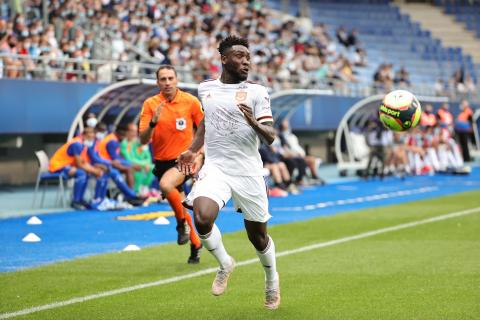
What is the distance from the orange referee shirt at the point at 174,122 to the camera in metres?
11.8

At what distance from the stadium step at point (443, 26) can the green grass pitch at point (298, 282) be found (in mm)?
36919

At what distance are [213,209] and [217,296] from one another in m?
1.11

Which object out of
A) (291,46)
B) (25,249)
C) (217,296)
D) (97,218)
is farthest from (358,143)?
(217,296)

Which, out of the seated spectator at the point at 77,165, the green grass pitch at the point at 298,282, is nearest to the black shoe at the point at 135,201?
the seated spectator at the point at 77,165

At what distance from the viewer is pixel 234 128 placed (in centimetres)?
835

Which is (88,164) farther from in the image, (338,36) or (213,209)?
(338,36)

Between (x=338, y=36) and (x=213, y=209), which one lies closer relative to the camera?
(x=213, y=209)

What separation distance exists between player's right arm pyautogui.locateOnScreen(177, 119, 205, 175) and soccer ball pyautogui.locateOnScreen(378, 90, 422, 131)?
4.03 meters

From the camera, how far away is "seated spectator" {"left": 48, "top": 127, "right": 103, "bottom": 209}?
19.4 meters

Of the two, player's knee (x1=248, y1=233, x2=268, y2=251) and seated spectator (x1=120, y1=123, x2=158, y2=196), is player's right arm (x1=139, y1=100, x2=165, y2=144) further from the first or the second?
seated spectator (x1=120, y1=123, x2=158, y2=196)

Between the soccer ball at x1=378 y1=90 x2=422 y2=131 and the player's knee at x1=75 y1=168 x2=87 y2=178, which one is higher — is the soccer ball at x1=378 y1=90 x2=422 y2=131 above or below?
above

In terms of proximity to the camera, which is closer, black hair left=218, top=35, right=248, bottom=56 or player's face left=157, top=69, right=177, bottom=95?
black hair left=218, top=35, right=248, bottom=56

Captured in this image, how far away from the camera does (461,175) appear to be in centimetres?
3141

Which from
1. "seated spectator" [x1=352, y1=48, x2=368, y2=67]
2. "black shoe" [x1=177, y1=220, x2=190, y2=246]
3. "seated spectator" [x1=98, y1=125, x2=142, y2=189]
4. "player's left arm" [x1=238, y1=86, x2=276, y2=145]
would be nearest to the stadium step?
"seated spectator" [x1=352, y1=48, x2=368, y2=67]
